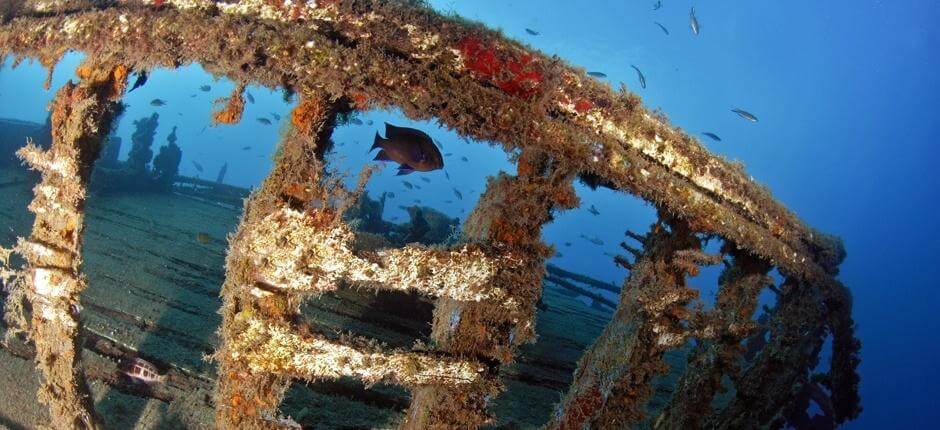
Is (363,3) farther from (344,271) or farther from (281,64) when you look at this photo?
(344,271)

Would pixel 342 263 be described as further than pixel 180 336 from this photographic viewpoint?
No

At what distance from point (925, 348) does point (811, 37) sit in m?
85.6

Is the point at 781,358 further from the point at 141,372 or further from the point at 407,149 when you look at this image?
the point at 141,372

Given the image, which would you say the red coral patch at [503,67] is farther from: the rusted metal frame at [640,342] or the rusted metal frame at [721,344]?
the rusted metal frame at [721,344]

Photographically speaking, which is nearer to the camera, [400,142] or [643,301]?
[643,301]

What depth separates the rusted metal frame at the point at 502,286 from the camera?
7.88 ft

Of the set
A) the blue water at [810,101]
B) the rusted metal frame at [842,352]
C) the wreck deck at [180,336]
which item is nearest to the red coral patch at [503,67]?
the wreck deck at [180,336]

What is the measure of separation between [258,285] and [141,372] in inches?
115

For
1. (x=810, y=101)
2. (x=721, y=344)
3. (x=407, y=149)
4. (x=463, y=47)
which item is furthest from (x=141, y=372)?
(x=810, y=101)

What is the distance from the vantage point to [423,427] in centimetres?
262

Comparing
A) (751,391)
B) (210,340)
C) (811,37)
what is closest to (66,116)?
(210,340)

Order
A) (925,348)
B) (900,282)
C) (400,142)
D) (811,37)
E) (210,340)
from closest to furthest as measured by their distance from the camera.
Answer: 1. (400,142)
2. (210,340)
3. (925,348)
4. (900,282)
5. (811,37)

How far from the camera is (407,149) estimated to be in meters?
3.36

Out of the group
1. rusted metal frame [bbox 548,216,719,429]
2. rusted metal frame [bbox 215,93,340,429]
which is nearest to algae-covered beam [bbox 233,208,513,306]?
rusted metal frame [bbox 215,93,340,429]
